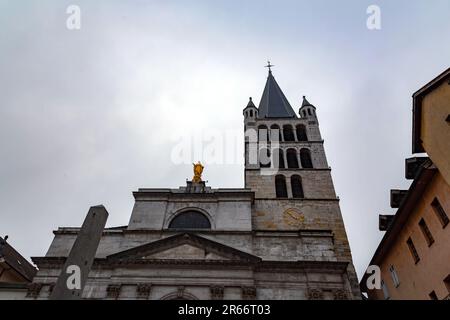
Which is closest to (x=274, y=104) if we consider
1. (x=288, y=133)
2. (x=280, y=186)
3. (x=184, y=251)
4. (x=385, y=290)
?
(x=288, y=133)

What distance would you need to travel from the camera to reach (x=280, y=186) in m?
29.2

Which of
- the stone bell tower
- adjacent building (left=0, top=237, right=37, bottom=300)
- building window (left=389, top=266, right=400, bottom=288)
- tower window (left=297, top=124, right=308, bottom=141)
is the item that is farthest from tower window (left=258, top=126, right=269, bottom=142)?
adjacent building (left=0, top=237, right=37, bottom=300)

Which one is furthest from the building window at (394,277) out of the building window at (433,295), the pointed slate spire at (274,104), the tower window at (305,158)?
the pointed slate spire at (274,104)

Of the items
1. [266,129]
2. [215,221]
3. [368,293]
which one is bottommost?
[368,293]

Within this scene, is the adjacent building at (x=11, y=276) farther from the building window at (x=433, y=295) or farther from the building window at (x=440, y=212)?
the building window at (x=440, y=212)

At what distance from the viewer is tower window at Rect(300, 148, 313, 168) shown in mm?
31250

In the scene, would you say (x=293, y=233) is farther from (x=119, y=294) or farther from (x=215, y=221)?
(x=119, y=294)

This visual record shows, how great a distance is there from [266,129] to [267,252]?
57.2 feet

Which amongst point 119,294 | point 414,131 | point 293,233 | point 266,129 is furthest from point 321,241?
point 266,129

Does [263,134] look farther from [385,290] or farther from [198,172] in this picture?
[385,290]

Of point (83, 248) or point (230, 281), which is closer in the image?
point (83, 248)

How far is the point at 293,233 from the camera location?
72.7ft

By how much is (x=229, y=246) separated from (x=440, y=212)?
11.9 m

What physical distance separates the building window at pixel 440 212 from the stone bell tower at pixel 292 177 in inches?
302
